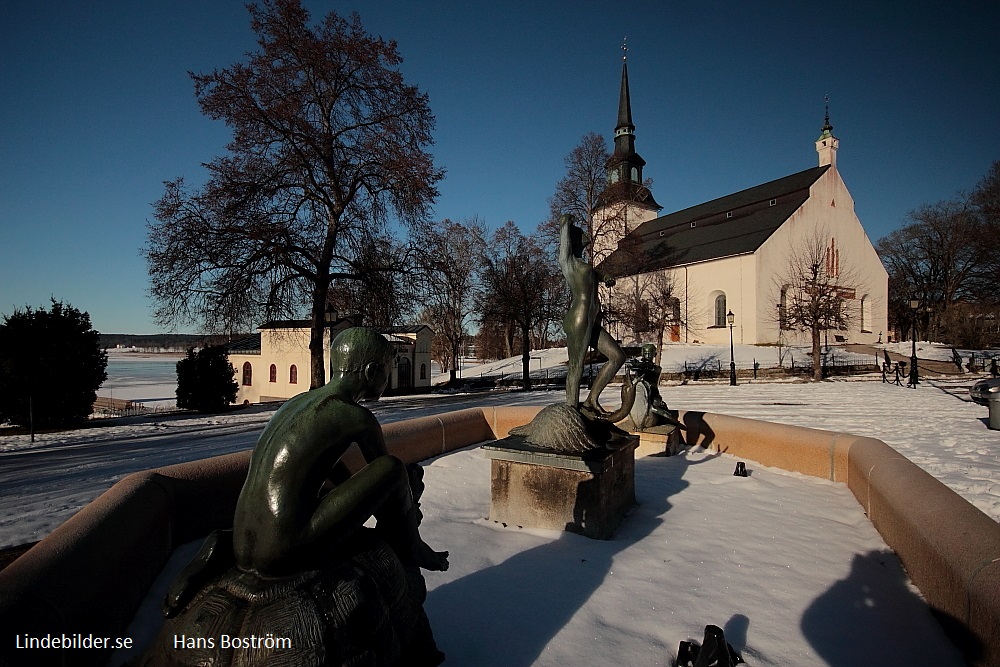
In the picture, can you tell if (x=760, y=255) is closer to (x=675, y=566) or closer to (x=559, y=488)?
(x=559, y=488)

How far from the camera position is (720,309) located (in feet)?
132

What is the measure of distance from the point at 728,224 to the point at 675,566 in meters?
47.0

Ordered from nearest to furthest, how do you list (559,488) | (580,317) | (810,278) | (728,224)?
(559,488)
(580,317)
(810,278)
(728,224)

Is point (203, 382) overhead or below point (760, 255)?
below

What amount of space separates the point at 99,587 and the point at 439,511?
299 centimetres

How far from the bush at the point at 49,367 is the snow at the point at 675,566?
7.48m

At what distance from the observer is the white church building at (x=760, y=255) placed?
37.7m

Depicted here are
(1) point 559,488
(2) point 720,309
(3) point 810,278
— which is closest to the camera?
(1) point 559,488

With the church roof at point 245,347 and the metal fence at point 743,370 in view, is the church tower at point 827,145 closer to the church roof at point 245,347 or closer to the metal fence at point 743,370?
the metal fence at point 743,370

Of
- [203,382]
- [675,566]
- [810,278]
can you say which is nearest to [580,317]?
[675,566]

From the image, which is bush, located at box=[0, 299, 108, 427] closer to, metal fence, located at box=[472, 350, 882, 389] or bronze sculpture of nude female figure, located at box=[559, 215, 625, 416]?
bronze sculpture of nude female figure, located at box=[559, 215, 625, 416]

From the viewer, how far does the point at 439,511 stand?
5.20m

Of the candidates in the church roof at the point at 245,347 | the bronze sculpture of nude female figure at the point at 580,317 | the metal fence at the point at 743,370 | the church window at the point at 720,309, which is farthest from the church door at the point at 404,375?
the church window at the point at 720,309

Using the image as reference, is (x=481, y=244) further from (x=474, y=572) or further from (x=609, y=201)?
(x=474, y=572)
